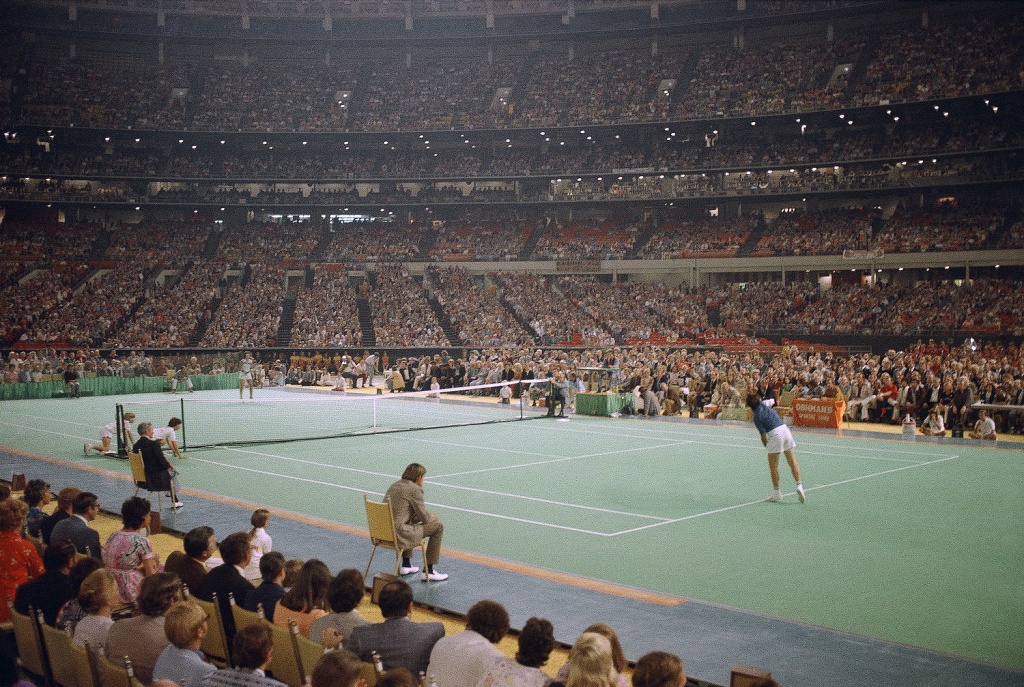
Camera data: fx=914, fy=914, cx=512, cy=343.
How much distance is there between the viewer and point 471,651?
6.14m

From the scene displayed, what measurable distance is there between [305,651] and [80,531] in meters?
4.97

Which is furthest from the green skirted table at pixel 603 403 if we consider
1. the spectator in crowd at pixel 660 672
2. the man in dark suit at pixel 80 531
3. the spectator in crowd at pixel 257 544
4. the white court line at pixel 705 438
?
the spectator in crowd at pixel 660 672

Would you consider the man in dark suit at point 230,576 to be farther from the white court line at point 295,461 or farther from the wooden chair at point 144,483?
the white court line at point 295,461

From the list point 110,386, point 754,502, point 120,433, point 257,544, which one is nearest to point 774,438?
point 754,502

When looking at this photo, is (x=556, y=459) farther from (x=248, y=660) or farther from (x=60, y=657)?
(x=248, y=660)

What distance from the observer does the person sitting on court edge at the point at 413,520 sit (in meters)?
11.3

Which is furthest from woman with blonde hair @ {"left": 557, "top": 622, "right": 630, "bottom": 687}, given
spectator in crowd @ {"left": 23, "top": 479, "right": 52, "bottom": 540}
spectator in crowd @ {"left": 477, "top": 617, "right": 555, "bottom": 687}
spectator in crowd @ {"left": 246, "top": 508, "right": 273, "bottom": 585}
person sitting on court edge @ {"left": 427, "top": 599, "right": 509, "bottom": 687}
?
spectator in crowd @ {"left": 23, "top": 479, "right": 52, "bottom": 540}

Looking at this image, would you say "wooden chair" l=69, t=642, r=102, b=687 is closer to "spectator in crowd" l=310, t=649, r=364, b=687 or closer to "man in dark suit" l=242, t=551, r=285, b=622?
"man in dark suit" l=242, t=551, r=285, b=622

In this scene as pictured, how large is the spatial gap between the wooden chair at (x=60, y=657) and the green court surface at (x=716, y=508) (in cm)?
656

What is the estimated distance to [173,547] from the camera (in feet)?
43.9

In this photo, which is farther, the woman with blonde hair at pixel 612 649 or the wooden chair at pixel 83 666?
the wooden chair at pixel 83 666

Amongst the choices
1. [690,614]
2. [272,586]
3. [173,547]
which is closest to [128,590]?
[272,586]

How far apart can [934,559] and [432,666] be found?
8.72 metres

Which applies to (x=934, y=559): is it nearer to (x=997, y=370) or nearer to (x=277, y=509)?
(x=277, y=509)
